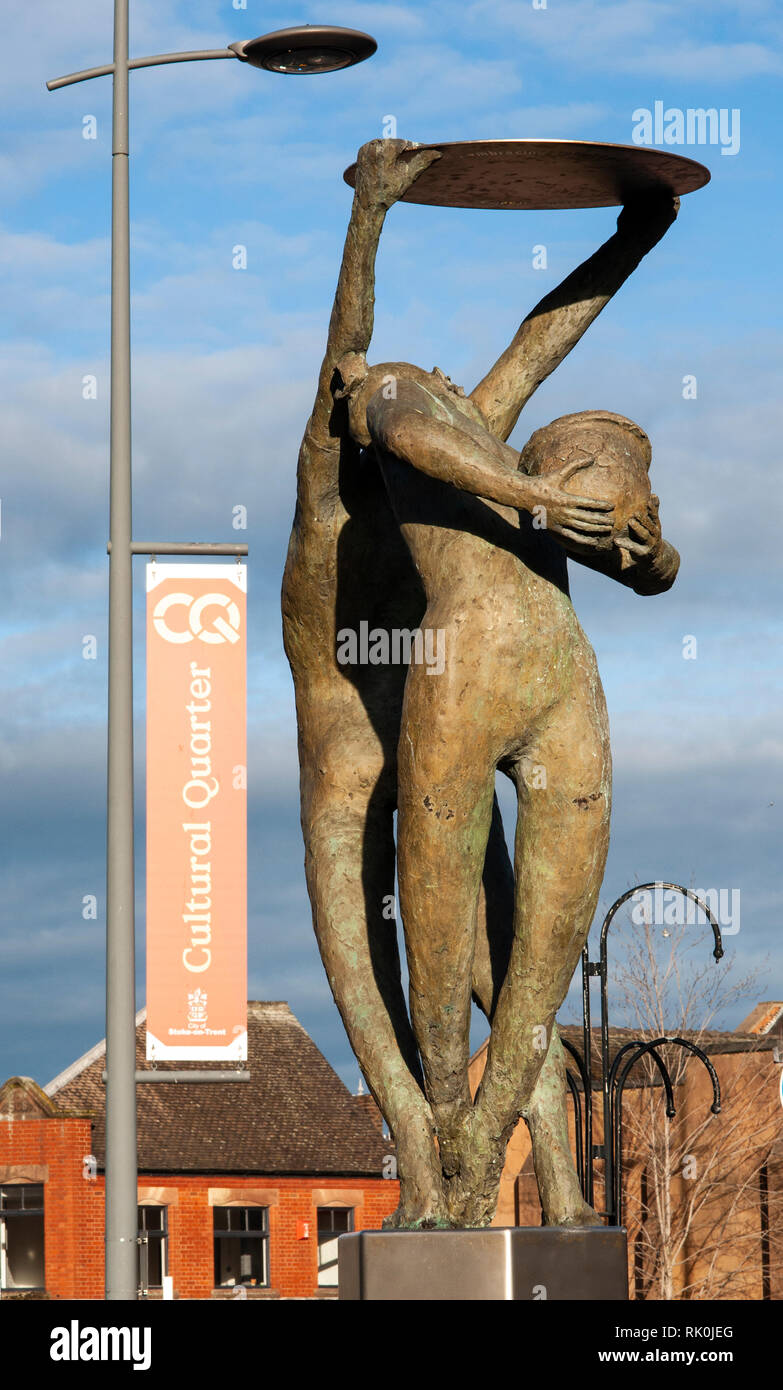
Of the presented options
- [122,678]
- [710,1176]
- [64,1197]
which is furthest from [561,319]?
[64,1197]

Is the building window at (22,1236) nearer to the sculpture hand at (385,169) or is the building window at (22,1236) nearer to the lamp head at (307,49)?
the lamp head at (307,49)

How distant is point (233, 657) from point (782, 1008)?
25.1 metres

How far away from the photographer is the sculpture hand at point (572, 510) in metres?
5.43

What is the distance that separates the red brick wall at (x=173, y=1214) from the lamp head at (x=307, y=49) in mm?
25527

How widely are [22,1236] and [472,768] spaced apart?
3099cm

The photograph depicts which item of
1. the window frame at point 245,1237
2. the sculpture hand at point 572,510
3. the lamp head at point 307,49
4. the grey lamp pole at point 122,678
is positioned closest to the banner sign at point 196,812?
the grey lamp pole at point 122,678

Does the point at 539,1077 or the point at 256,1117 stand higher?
the point at 256,1117

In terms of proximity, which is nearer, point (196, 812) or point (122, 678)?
point (122, 678)

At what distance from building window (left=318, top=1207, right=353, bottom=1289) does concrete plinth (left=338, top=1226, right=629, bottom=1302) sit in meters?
30.5

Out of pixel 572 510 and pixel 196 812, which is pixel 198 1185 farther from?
pixel 572 510

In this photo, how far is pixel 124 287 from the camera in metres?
9.65

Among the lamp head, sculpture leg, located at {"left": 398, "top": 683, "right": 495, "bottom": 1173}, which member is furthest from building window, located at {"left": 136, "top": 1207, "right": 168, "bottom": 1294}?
sculpture leg, located at {"left": 398, "top": 683, "right": 495, "bottom": 1173}

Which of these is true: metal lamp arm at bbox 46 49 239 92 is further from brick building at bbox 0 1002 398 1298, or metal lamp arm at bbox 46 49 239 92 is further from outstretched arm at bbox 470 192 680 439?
brick building at bbox 0 1002 398 1298

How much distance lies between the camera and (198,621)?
11.1 meters
